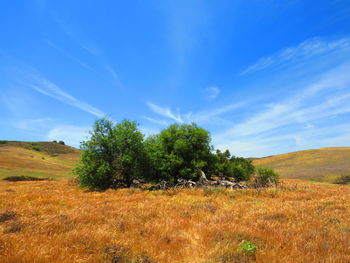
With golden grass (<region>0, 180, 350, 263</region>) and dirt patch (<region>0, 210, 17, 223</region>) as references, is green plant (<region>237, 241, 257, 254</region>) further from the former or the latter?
dirt patch (<region>0, 210, 17, 223</region>)

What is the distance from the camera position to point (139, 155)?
22.9 m

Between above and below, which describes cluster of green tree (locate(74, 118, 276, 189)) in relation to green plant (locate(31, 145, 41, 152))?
below

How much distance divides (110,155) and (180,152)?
8.33 m

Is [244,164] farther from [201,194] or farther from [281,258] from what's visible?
[281,258]

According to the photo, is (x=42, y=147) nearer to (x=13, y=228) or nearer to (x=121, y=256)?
(x=13, y=228)

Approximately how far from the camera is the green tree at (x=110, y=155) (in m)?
21.4

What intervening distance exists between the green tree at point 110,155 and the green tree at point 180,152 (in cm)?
219

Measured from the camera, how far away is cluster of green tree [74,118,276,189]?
21.8 m

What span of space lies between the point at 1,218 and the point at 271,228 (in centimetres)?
968

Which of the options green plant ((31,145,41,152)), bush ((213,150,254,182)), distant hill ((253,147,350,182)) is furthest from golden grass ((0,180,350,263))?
green plant ((31,145,41,152))

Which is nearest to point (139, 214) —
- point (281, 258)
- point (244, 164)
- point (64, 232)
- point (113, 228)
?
point (113, 228)

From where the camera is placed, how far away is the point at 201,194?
1597 cm

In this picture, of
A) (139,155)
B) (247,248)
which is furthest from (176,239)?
(139,155)

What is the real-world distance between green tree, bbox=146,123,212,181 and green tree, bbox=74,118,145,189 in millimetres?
2191
